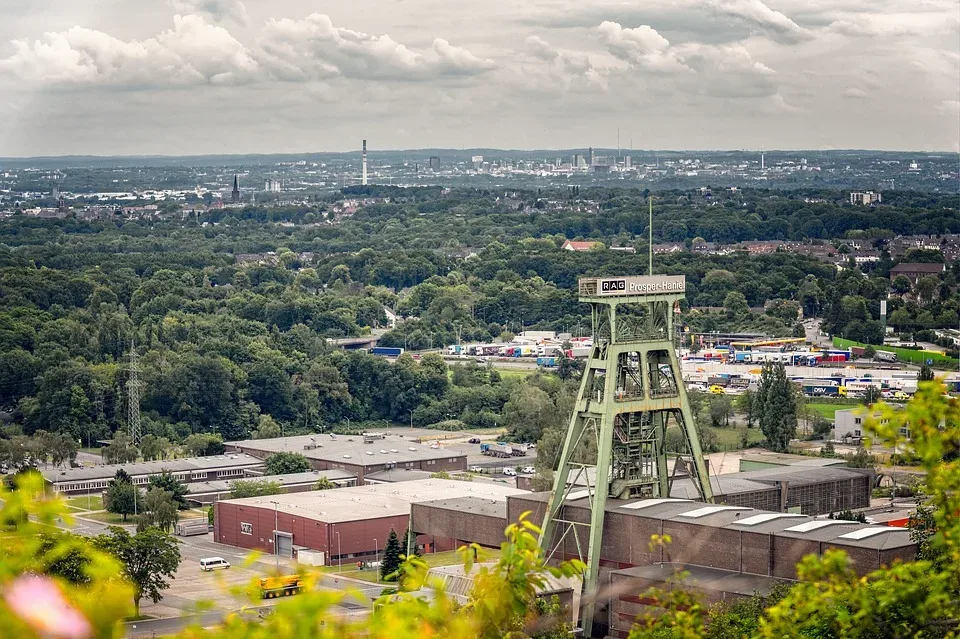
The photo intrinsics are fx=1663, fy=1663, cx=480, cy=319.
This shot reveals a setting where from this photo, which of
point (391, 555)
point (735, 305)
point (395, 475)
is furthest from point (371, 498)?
point (735, 305)

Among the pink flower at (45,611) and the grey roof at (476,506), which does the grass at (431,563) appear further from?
the pink flower at (45,611)

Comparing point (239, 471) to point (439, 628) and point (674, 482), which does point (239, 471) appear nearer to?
point (674, 482)

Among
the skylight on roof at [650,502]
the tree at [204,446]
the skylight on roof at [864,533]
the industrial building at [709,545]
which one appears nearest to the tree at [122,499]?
the tree at [204,446]

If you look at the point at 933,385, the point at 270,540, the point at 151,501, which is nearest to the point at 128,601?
the point at 933,385

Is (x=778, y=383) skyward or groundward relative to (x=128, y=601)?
groundward

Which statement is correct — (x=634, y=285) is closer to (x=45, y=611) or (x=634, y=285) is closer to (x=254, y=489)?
(x=45, y=611)

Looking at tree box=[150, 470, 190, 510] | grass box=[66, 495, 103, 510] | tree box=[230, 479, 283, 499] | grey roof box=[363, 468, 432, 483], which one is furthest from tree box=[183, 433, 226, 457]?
tree box=[230, 479, 283, 499]

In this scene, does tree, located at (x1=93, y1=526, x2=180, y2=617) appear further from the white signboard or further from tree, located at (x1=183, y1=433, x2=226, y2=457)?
tree, located at (x1=183, y1=433, x2=226, y2=457)
